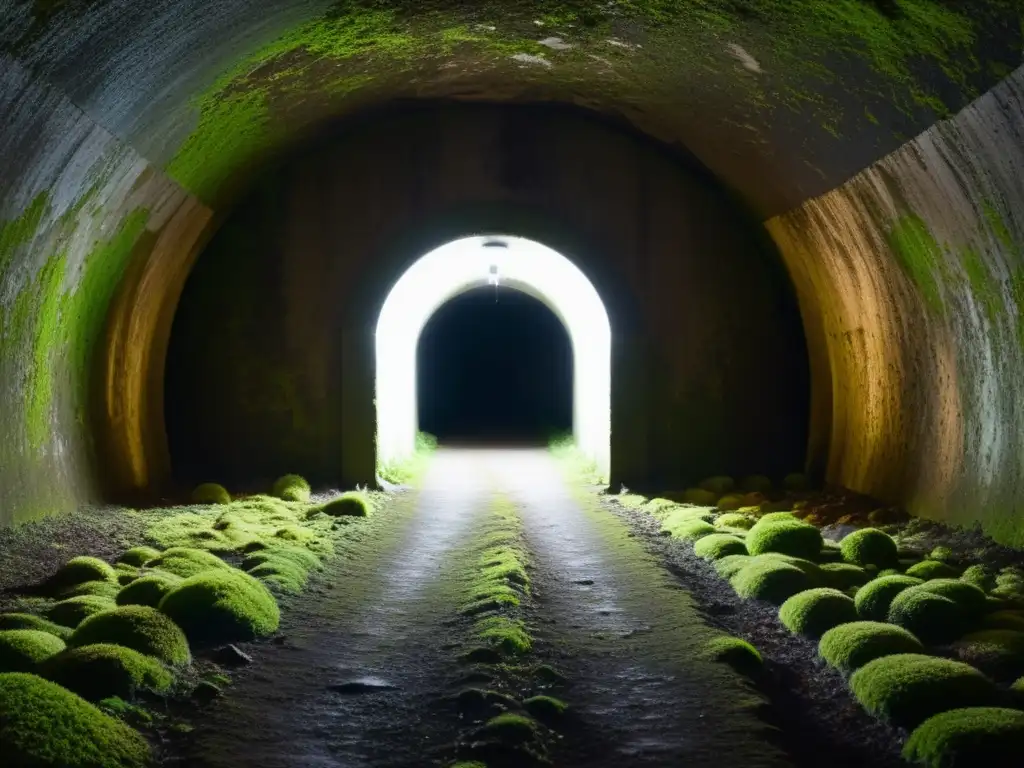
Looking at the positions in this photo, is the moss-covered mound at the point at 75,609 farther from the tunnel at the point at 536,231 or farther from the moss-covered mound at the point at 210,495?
the moss-covered mound at the point at 210,495

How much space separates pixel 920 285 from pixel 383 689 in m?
6.91

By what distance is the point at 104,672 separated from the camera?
5336mm

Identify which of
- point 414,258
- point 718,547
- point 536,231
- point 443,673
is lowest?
point 443,673

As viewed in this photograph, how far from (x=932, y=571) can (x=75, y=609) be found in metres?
Result: 5.73

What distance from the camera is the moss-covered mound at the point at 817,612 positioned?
6.70 meters

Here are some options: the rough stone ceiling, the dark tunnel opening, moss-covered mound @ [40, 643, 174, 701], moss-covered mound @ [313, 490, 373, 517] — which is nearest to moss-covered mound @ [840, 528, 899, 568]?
the rough stone ceiling

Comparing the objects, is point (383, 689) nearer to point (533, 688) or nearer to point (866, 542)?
point (533, 688)

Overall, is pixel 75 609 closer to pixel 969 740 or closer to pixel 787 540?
pixel 969 740

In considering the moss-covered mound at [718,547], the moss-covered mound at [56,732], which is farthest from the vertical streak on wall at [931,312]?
the moss-covered mound at [56,732]

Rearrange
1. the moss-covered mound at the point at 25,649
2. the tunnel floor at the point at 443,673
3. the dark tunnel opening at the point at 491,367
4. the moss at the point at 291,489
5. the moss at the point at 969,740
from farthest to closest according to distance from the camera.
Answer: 1. the dark tunnel opening at the point at 491,367
2. the moss at the point at 291,489
3. the moss-covered mound at the point at 25,649
4. the tunnel floor at the point at 443,673
5. the moss at the point at 969,740

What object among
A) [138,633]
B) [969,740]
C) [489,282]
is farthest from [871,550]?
[489,282]

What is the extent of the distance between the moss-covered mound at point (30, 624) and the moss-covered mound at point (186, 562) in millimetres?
1574

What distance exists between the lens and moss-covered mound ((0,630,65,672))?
567 cm

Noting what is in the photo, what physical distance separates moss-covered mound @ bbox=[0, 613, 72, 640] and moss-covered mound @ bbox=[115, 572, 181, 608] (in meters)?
0.69
